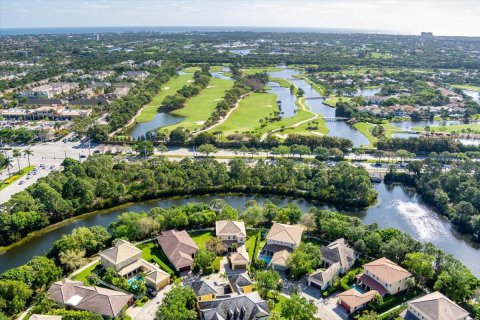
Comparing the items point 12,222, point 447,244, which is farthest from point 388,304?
point 12,222

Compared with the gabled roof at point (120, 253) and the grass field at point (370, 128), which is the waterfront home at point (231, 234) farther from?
the grass field at point (370, 128)

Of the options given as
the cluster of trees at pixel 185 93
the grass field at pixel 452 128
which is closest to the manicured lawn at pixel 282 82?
the cluster of trees at pixel 185 93

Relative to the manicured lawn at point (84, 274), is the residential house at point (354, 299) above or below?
above

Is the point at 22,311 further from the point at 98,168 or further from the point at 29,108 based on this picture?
the point at 29,108

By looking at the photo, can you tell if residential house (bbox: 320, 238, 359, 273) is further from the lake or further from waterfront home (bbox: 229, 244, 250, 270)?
the lake

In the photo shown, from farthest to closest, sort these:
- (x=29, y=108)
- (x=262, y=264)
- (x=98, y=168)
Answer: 1. (x=29, y=108)
2. (x=98, y=168)
3. (x=262, y=264)

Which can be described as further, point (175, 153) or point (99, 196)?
point (175, 153)
